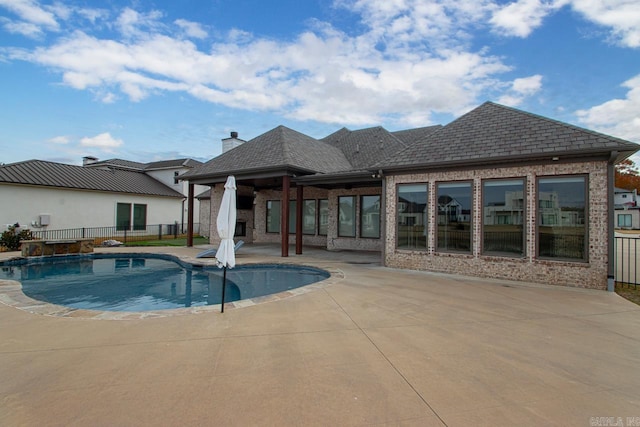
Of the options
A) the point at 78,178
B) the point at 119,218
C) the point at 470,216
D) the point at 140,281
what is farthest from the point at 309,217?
the point at 78,178

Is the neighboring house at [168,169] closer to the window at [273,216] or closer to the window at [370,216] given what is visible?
the window at [273,216]

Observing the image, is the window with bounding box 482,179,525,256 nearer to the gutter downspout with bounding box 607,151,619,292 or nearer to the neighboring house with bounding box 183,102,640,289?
the neighboring house with bounding box 183,102,640,289

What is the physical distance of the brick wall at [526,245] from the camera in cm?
713

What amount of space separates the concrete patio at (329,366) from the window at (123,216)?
56.3ft

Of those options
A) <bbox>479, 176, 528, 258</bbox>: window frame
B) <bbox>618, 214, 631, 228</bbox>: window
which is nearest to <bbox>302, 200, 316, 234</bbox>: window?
<bbox>479, 176, 528, 258</bbox>: window frame

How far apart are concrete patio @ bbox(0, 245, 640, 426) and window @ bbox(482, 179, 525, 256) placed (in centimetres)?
255

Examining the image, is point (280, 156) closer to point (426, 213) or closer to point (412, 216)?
point (412, 216)

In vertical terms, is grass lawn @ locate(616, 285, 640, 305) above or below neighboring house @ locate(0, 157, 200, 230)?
below

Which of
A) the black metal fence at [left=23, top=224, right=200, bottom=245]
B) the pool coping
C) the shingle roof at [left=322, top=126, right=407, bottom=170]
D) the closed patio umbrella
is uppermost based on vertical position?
the shingle roof at [left=322, top=126, right=407, bottom=170]

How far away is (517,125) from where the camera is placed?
8688 millimetres

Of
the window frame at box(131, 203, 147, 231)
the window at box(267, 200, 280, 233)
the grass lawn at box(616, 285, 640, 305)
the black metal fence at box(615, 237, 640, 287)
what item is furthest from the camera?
the window frame at box(131, 203, 147, 231)

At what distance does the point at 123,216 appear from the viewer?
2112 centimetres

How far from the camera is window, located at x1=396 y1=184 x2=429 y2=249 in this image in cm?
945

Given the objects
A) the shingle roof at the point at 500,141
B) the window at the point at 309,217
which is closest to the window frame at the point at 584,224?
the shingle roof at the point at 500,141
